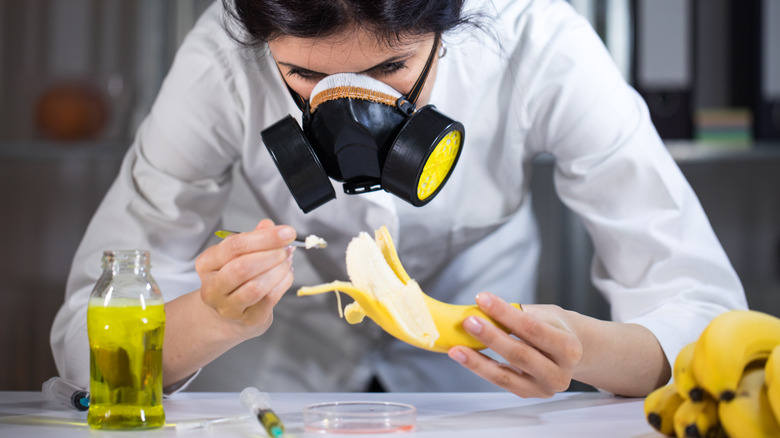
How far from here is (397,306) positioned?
989mm

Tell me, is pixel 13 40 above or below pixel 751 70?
above

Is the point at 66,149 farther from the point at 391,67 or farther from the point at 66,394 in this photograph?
the point at 391,67

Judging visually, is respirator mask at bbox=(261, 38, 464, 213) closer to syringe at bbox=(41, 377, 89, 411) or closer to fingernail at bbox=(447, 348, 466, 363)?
fingernail at bbox=(447, 348, 466, 363)

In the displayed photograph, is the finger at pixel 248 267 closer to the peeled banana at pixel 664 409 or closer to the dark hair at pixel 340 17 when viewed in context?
the dark hair at pixel 340 17

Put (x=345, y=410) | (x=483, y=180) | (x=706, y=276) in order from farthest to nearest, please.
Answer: (x=483, y=180), (x=706, y=276), (x=345, y=410)

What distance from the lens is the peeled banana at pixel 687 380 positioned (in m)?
0.85

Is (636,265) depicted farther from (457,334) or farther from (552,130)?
(457,334)

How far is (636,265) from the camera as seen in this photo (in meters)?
1.45

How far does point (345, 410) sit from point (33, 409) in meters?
0.51

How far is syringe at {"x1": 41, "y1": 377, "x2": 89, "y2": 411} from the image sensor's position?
1.12 meters

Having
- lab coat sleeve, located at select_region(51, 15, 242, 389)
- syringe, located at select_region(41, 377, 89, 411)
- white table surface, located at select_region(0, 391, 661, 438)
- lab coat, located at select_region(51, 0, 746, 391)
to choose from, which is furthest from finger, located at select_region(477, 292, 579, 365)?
lab coat sleeve, located at select_region(51, 15, 242, 389)

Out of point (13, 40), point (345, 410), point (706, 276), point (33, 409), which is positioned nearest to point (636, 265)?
point (706, 276)

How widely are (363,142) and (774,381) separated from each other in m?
0.66

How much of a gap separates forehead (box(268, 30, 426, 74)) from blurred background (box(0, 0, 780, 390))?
1.56 metres
